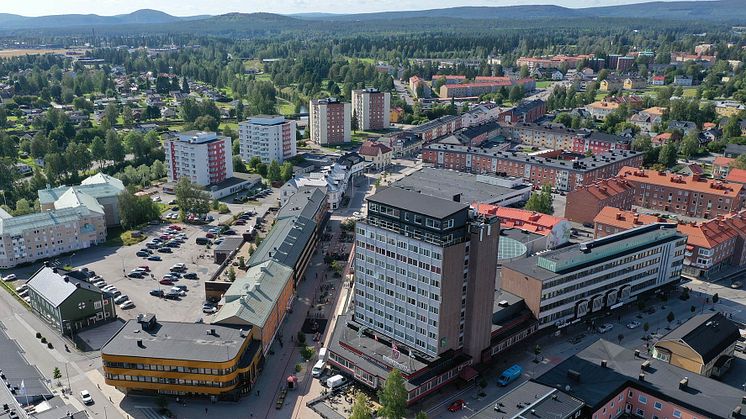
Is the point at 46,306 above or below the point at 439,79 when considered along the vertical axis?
below

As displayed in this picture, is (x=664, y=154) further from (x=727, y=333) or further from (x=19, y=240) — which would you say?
(x=19, y=240)

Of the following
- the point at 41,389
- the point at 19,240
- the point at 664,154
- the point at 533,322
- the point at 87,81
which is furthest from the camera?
the point at 87,81

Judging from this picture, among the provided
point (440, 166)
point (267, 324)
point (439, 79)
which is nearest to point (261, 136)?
point (440, 166)

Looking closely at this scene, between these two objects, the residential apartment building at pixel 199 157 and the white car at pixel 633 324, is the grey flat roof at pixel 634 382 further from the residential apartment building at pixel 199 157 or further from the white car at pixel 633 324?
the residential apartment building at pixel 199 157

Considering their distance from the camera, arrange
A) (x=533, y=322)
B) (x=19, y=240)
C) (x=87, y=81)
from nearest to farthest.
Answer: (x=533, y=322) < (x=19, y=240) < (x=87, y=81)

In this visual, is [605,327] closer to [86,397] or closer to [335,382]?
[335,382]

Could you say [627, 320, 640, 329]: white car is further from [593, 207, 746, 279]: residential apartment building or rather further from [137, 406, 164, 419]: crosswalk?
[137, 406, 164, 419]: crosswalk

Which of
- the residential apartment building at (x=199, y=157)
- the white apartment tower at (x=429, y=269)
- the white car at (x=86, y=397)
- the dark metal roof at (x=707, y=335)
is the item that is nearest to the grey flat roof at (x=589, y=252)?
the white apartment tower at (x=429, y=269)

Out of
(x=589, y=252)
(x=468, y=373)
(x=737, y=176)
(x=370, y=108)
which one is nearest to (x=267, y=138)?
(x=370, y=108)
